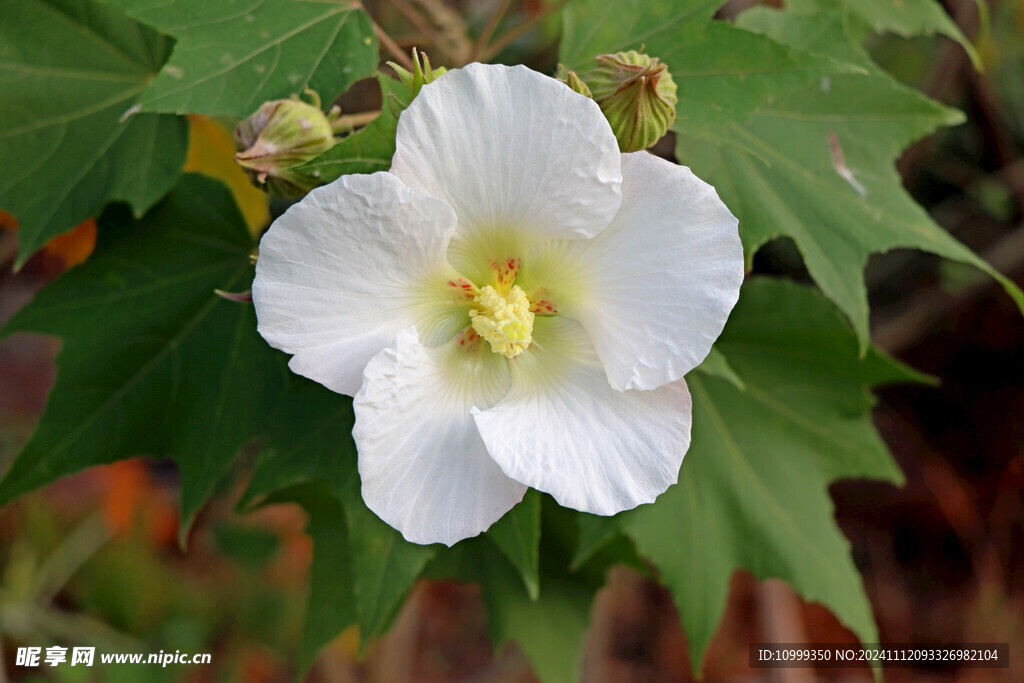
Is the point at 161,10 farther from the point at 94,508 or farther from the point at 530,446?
the point at 94,508

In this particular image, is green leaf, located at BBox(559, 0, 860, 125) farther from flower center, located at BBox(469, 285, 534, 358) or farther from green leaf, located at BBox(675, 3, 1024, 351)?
flower center, located at BBox(469, 285, 534, 358)

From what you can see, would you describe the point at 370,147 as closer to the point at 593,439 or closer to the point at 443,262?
the point at 443,262

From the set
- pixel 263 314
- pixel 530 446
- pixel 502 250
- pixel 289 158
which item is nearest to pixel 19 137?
pixel 289 158

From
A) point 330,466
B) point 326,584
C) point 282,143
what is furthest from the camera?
point 326,584

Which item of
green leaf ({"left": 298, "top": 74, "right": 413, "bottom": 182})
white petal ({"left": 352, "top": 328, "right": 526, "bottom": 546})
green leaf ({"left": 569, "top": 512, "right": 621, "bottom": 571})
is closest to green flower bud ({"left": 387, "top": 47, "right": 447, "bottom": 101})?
green leaf ({"left": 298, "top": 74, "right": 413, "bottom": 182})

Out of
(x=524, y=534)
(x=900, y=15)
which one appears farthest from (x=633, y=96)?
(x=900, y=15)

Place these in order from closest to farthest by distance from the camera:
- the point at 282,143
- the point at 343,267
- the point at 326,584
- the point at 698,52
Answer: the point at 343,267, the point at 282,143, the point at 698,52, the point at 326,584
